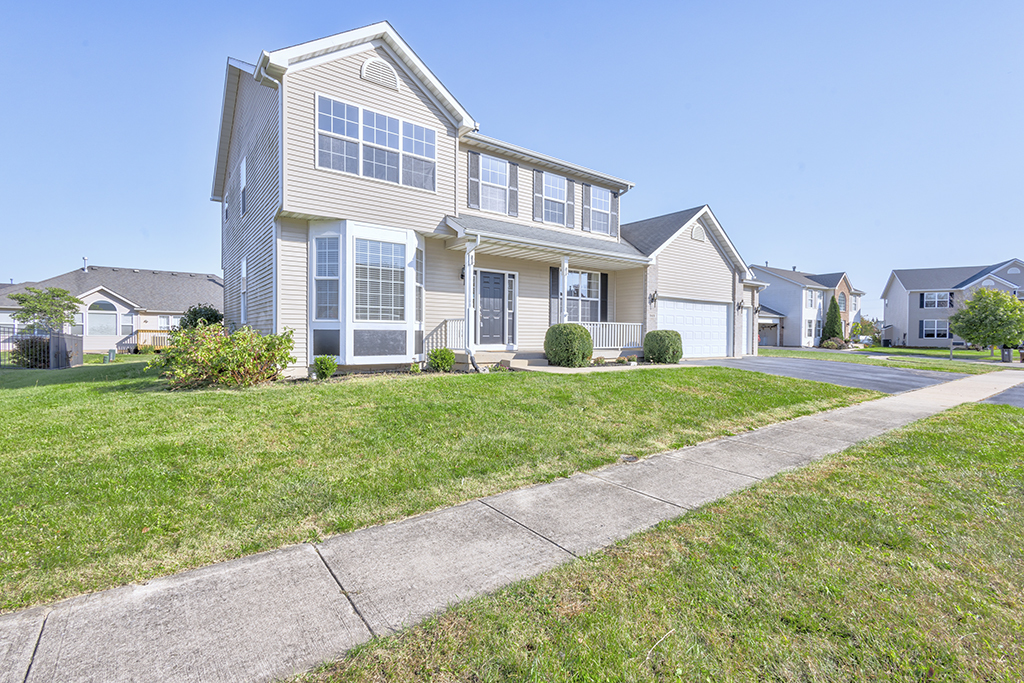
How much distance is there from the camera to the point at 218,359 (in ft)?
26.7

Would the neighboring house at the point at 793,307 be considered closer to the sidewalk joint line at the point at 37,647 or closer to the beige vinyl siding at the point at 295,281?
the beige vinyl siding at the point at 295,281

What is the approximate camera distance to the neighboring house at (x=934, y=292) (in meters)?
38.9

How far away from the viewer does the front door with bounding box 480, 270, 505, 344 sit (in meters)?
13.2

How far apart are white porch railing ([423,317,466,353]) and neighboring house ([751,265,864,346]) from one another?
35.7 m

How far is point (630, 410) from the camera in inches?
292

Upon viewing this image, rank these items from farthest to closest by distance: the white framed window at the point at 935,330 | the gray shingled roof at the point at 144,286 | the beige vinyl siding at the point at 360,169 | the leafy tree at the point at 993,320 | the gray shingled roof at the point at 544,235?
the white framed window at the point at 935,330, the gray shingled roof at the point at 144,286, the leafy tree at the point at 993,320, the gray shingled roof at the point at 544,235, the beige vinyl siding at the point at 360,169

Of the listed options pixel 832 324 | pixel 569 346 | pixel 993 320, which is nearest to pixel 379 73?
pixel 569 346

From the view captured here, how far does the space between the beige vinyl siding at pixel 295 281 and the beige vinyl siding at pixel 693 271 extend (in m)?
11.6

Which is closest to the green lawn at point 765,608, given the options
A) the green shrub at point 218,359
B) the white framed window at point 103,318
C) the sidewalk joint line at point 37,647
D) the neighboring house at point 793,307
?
the sidewalk joint line at point 37,647

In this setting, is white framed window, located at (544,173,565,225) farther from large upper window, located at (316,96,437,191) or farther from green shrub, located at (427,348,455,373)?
green shrub, located at (427,348,455,373)

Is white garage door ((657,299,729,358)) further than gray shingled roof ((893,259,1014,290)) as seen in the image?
No

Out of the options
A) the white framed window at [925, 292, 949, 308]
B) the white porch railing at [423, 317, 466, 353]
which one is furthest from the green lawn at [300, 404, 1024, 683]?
the white framed window at [925, 292, 949, 308]

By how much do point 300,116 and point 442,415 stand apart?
26.0 feet

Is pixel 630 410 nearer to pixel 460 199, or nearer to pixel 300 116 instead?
pixel 460 199
